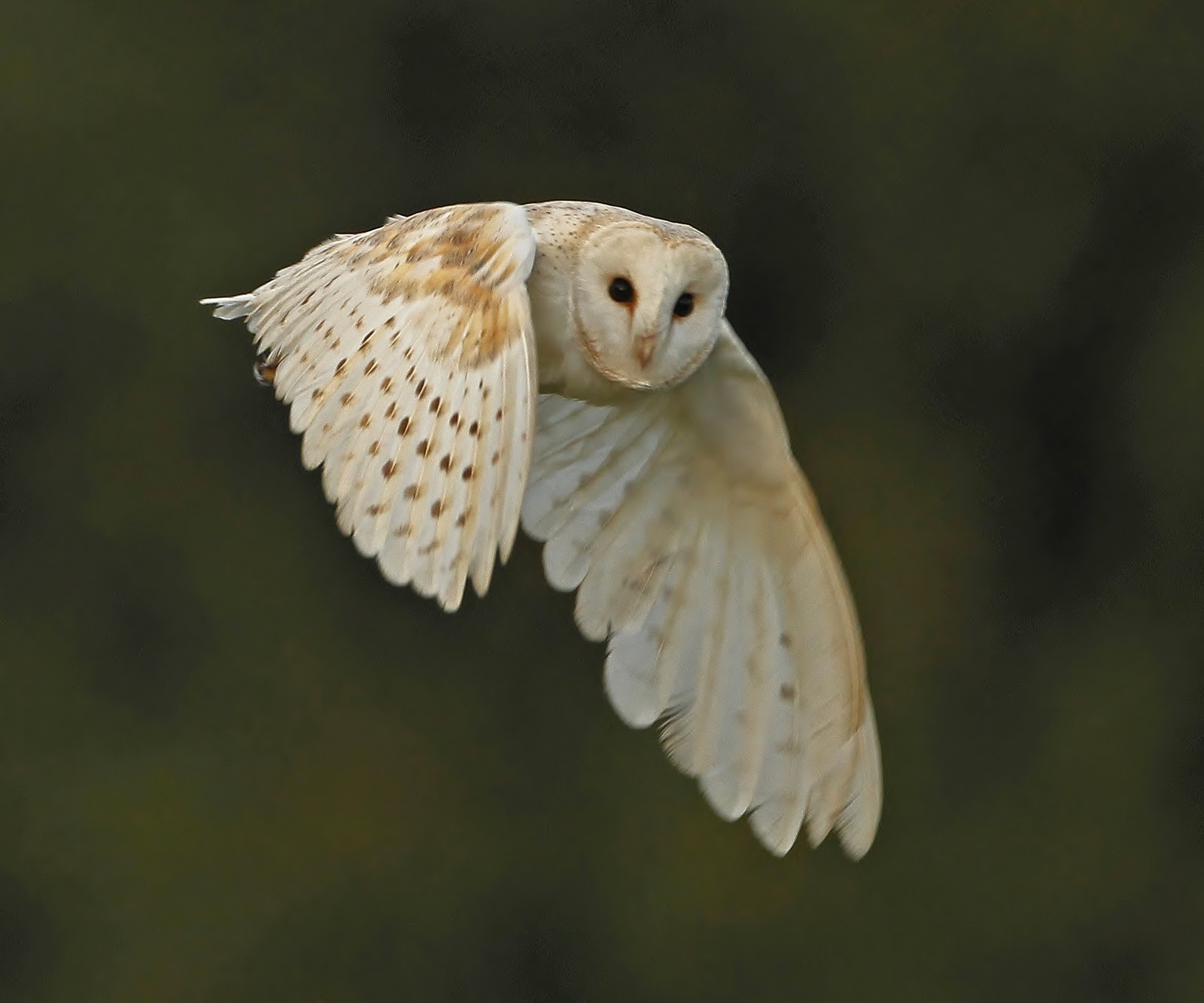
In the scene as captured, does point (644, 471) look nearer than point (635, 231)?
No

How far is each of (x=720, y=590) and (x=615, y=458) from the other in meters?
0.14

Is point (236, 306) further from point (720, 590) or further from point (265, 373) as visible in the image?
point (720, 590)

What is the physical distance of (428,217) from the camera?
4.05ft

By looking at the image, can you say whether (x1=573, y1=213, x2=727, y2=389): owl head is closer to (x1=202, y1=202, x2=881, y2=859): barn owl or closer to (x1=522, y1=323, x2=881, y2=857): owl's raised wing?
(x1=202, y1=202, x2=881, y2=859): barn owl

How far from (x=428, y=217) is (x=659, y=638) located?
38cm

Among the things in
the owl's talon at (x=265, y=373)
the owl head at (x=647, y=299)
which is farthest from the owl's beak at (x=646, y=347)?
the owl's talon at (x=265, y=373)

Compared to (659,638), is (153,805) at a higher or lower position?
lower

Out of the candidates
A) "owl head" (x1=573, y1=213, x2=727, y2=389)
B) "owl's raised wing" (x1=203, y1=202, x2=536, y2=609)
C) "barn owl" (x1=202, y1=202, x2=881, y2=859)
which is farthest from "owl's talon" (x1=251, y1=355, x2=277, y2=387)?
"owl head" (x1=573, y1=213, x2=727, y2=389)

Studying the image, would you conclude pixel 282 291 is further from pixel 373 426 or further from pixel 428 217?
pixel 373 426

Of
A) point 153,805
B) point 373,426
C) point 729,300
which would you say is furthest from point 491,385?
Result: point 153,805

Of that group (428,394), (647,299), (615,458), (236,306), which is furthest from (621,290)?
(236,306)

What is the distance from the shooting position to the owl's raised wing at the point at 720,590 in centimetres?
135

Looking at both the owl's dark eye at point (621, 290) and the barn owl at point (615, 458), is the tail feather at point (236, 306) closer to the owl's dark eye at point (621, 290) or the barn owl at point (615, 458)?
the barn owl at point (615, 458)

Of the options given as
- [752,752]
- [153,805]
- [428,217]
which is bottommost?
[153,805]
